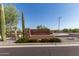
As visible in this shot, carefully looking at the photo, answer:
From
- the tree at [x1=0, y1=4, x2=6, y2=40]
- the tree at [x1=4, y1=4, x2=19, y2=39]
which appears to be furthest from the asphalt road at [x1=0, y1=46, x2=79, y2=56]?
the tree at [x1=4, y1=4, x2=19, y2=39]

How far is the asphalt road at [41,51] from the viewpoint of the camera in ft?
24.9

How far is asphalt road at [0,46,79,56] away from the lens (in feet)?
24.9

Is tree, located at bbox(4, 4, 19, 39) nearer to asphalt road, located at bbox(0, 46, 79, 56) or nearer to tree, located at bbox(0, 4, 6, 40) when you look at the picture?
tree, located at bbox(0, 4, 6, 40)

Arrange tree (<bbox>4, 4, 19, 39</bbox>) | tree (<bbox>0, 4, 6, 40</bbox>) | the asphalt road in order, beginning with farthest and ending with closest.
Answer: tree (<bbox>4, 4, 19, 39</bbox>) → tree (<bbox>0, 4, 6, 40</bbox>) → the asphalt road

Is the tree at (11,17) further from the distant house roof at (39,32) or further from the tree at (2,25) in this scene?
the distant house roof at (39,32)

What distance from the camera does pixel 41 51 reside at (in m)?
8.06

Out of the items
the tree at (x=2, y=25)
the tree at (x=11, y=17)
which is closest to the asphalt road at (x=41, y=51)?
the tree at (x=2, y=25)

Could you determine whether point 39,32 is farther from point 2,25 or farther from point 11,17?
point 2,25

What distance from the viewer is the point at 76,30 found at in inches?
328

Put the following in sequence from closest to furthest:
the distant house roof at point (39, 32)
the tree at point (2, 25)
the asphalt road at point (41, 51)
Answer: the asphalt road at point (41, 51) → the tree at point (2, 25) → the distant house roof at point (39, 32)

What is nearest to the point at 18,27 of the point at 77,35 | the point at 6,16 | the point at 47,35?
the point at 6,16

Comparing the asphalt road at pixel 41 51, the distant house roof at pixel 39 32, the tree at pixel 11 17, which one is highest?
the tree at pixel 11 17

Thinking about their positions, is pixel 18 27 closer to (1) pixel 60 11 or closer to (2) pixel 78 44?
(1) pixel 60 11

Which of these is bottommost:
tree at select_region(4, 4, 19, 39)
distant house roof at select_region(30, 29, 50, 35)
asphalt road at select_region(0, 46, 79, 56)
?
asphalt road at select_region(0, 46, 79, 56)
